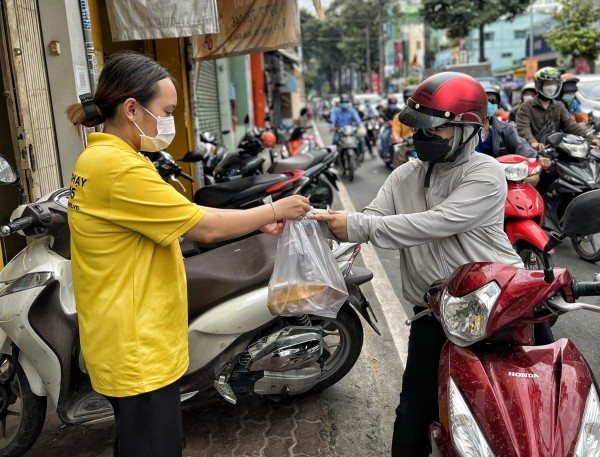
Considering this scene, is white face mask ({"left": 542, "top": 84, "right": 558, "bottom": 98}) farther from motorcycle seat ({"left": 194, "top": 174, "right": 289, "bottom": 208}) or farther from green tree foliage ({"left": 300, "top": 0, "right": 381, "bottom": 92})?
green tree foliage ({"left": 300, "top": 0, "right": 381, "bottom": 92})

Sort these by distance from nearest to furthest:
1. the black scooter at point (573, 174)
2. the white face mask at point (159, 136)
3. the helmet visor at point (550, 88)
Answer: the white face mask at point (159, 136), the black scooter at point (573, 174), the helmet visor at point (550, 88)

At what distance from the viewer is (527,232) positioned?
426cm

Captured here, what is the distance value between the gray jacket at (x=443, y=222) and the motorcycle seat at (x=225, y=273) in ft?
2.59

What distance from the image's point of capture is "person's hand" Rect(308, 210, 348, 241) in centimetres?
212

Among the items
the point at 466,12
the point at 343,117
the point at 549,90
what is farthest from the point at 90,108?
the point at 466,12

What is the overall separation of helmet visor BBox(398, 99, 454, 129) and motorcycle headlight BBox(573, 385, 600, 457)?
0.98 meters

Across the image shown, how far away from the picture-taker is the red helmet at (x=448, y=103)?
2.01 metres

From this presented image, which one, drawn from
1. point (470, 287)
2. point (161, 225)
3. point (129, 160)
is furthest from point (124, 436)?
point (470, 287)

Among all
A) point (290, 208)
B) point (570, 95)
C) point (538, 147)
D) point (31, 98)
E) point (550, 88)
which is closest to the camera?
point (290, 208)

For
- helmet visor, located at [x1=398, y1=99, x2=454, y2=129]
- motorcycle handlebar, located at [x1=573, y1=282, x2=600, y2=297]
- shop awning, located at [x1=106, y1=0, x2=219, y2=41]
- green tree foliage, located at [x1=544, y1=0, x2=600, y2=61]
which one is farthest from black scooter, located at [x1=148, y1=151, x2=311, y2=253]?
green tree foliage, located at [x1=544, y1=0, x2=600, y2=61]

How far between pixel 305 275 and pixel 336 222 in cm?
31

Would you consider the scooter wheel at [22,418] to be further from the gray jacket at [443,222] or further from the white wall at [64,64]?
the white wall at [64,64]

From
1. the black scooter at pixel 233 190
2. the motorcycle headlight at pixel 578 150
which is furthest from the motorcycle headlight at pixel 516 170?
the black scooter at pixel 233 190

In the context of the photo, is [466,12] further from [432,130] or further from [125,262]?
[125,262]
